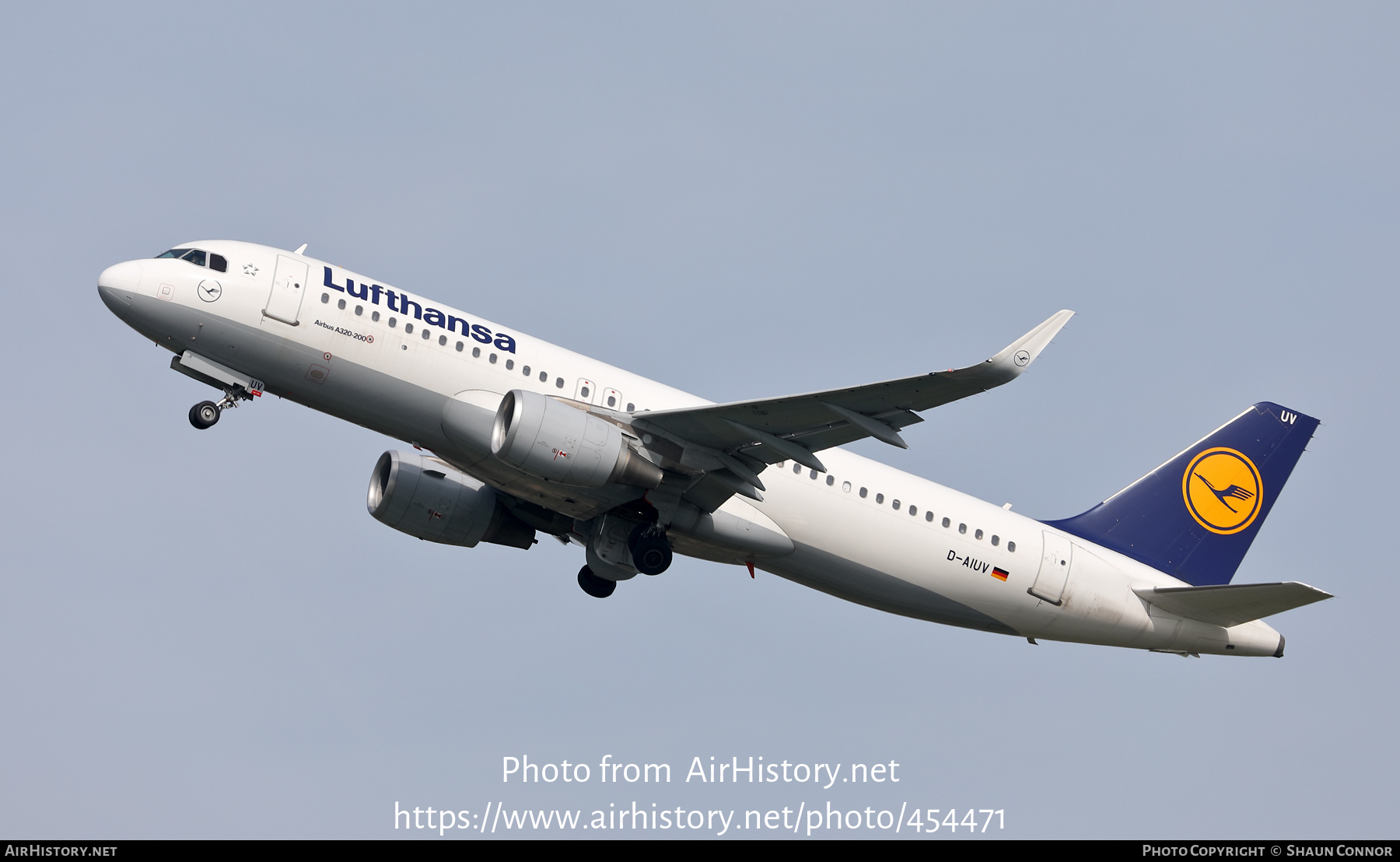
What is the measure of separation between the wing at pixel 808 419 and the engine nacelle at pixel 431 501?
5.88 meters

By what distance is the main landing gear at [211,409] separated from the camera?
2756cm

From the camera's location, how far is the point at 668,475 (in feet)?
93.0

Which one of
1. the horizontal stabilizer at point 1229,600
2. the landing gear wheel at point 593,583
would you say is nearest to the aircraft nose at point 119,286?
the landing gear wheel at point 593,583

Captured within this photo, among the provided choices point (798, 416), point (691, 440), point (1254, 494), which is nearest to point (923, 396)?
point (798, 416)

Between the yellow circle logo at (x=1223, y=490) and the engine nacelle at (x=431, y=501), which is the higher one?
the yellow circle logo at (x=1223, y=490)

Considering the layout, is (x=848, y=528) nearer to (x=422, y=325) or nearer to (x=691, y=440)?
(x=691, y=440)

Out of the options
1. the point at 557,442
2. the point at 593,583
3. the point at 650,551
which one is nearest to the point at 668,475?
the point at 650,551

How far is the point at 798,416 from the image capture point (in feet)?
87.7

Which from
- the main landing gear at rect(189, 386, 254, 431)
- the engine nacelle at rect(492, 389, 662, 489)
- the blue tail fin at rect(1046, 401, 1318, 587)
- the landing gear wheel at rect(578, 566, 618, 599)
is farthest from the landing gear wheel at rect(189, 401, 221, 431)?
the blue tail fin at rect(1046, 401, 1318, 587)

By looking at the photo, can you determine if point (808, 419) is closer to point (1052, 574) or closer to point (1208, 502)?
point (1052, 574)

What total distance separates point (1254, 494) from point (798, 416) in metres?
14.6

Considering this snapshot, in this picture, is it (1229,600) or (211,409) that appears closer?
(211,409)

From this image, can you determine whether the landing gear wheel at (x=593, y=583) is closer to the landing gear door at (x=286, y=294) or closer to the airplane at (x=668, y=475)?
the airplane at (x=668, y=475)

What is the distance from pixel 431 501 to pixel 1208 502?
746 inches
